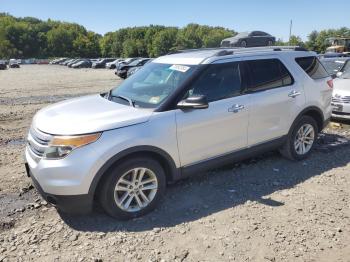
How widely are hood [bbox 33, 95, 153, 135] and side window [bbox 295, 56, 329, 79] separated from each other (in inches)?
114

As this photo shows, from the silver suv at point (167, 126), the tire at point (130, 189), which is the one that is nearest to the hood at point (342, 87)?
the silver suv at point (167, 126)

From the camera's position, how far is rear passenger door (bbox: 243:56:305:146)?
491 centimetres

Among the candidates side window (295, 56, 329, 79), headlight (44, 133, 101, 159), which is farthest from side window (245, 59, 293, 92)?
headlight (44, 133, 101, 159)

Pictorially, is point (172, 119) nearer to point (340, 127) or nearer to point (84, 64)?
point (340, 127)

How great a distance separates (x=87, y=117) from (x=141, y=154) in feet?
2.36

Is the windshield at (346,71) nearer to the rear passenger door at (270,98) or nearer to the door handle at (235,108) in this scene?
the rear passenger door at (270,98)

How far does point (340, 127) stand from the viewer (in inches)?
320

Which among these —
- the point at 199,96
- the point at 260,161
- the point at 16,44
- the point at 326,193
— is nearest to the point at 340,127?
the point at 260,161

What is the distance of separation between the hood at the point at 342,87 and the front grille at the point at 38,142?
6.72 m

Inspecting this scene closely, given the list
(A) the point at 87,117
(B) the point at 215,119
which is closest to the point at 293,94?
(B) the point at 215,119

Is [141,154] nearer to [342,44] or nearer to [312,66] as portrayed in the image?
[312,66]

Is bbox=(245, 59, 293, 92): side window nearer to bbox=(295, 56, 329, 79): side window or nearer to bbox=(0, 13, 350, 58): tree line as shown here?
bbox=(295, 56, 329, 79): side window

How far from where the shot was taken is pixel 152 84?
15.4 feet

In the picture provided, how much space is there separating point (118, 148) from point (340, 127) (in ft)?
20.3
